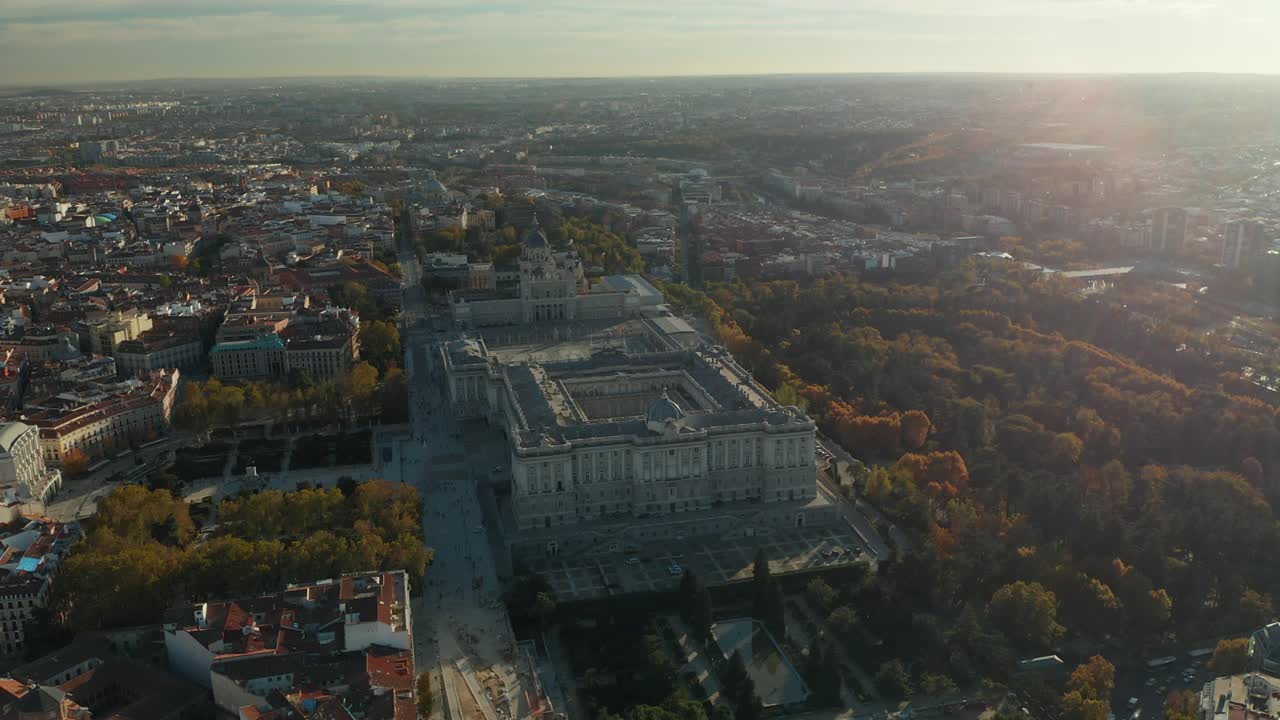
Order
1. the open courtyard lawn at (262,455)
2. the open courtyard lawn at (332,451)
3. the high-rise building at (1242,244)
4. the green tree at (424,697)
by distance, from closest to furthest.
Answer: the green tree at (424,697)
the open courtyard lawn at (262,455)
the open courtyard lawn at (332,451)
the high-rise building at (1242,244)

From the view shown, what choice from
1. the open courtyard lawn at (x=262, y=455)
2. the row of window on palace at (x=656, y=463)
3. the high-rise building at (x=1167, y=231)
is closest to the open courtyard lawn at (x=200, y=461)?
the open courtyard lawn at (x=262, y=455)

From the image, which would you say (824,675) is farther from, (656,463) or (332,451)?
(332,451)

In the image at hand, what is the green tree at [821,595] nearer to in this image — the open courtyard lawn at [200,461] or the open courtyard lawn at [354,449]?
the open courtyard lawn at [354,449]

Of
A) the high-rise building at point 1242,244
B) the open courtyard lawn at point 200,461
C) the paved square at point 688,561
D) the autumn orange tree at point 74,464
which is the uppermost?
the high-rise building at point 1242,244

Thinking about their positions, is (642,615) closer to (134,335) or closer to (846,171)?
(134,335)

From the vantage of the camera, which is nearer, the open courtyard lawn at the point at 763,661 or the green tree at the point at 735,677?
the green tree at the point at 735,677
